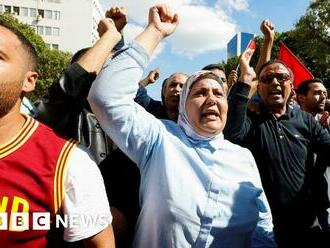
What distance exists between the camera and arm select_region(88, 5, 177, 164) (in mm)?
1937

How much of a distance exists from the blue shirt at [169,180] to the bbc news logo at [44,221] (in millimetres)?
375

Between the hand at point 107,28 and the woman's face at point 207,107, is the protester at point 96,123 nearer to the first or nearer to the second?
the hand at point 107,28

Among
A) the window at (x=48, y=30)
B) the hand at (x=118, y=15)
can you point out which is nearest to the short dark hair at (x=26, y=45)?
the hand at (x=118, y=15)

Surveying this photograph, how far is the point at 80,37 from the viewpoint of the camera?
6159 centimetres

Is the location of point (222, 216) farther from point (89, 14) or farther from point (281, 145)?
point (89, 14)

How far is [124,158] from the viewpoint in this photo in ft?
7.79

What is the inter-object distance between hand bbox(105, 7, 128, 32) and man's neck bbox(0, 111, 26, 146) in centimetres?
100

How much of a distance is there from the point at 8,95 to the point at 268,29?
2.81 metres

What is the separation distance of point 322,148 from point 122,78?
189cm

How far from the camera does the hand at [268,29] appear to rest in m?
3.86

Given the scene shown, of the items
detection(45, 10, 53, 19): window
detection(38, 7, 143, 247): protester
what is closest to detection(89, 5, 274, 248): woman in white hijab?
detection(38, 7, 143, 247): protester

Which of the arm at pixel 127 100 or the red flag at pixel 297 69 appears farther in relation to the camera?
the red flag at pixel 297 69

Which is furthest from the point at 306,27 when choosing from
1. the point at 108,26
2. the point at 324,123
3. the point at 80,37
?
the point at 80,37

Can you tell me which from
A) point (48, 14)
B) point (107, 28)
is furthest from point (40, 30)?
point (107, 28)
